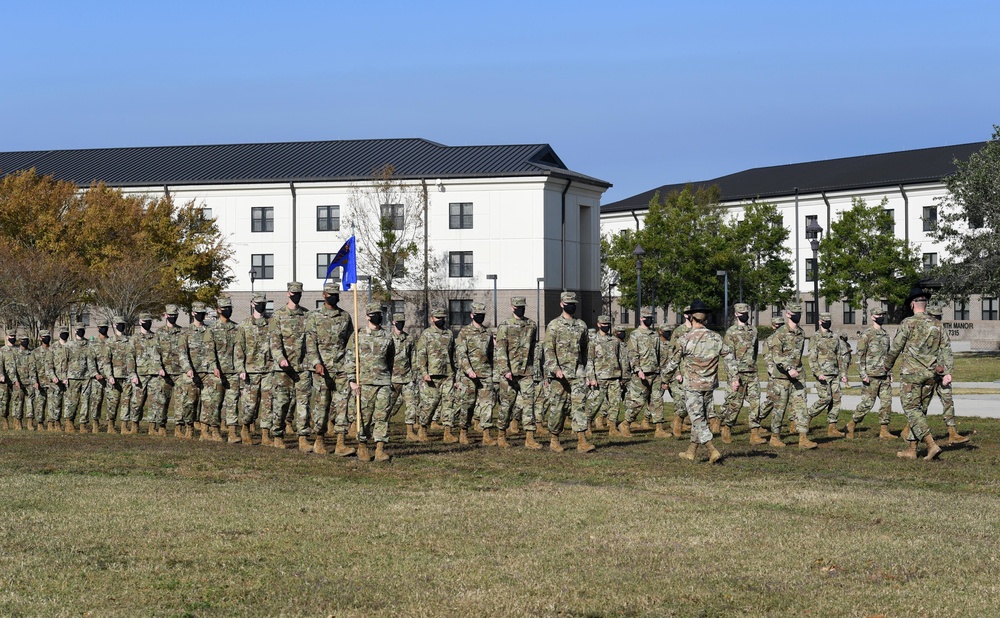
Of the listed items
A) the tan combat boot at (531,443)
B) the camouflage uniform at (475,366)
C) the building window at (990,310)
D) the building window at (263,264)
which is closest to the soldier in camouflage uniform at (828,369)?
the tan combat boot at (531,443)

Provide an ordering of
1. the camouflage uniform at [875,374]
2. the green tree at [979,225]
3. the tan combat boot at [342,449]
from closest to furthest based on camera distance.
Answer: the tan combat boot at [342,449] < the camouflage uniform at [875,374] < the green tree at [979,225]

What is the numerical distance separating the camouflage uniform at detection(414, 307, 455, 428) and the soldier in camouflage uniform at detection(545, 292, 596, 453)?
2.49m

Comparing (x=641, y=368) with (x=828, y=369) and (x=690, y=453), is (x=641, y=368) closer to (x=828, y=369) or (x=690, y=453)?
(x=828, y=369)

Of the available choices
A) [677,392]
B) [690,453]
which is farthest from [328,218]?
[690,453]

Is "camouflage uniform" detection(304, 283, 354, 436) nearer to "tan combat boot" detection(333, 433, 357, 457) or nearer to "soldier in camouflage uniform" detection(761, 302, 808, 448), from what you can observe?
"tan combat boot" detection(333, 433, 357, 457)

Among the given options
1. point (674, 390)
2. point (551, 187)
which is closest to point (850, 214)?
point (551, 187)

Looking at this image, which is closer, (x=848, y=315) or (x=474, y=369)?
(x=474, y=369)

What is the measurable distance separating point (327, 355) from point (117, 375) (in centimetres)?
733

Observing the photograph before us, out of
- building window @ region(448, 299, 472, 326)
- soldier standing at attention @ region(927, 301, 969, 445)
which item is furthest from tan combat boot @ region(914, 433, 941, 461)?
building window @ region(448, 299, 472, 326)

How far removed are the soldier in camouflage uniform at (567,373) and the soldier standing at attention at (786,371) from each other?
2.81 metres

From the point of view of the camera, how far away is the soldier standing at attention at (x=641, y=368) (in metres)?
20.5

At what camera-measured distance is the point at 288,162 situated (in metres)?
77.4

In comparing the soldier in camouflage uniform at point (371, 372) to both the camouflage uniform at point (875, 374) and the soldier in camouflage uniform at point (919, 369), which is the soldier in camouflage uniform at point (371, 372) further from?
the camouflage uniform at point (875, 374)

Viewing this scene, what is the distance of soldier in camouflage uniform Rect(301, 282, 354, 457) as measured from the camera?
16844mm
